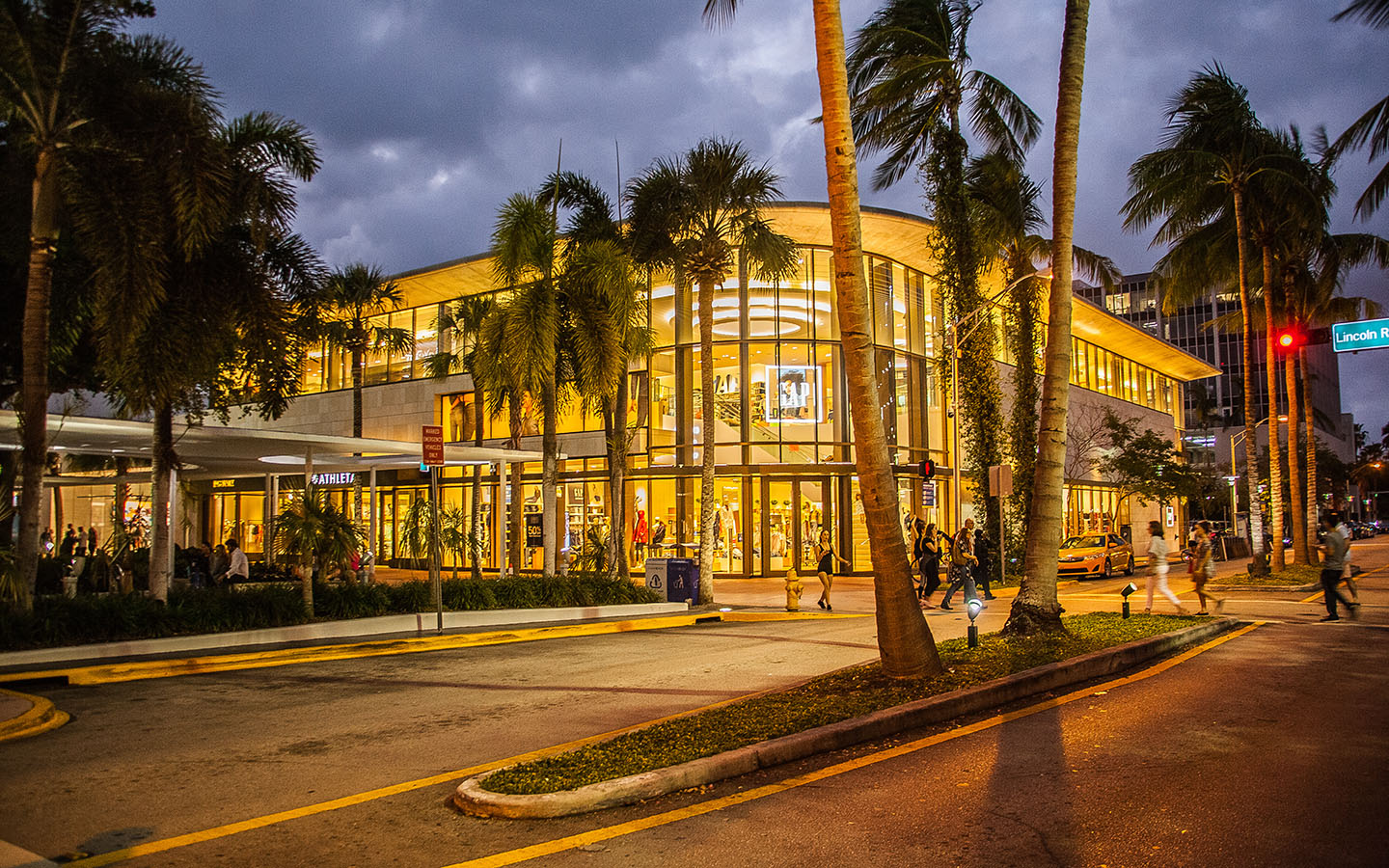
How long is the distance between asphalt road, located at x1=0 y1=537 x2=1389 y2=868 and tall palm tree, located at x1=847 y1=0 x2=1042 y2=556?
11.3 m

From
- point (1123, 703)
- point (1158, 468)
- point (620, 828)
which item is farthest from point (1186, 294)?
point (620, 828)

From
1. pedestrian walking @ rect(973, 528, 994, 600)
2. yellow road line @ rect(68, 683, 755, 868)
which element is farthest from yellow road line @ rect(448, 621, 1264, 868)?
pedestrian walking @ rect(973, 528, 994, 600)

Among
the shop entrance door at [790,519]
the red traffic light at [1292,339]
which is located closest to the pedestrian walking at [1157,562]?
the red traffic light at [1292,339]

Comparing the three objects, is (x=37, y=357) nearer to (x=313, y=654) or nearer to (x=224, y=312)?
(x=224, y=312)

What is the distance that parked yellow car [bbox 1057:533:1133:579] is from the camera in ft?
107

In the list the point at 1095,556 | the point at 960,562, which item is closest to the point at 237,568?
the point at 960,562

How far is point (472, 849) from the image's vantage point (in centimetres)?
527

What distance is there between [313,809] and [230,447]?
16231mm

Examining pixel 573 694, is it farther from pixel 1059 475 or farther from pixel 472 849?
pixel 1059 475

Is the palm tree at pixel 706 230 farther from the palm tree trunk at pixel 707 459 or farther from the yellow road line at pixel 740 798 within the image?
the yellow road line at pixel 740 798

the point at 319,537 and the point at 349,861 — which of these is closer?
the point at 349,861

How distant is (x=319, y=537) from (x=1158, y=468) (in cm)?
3928

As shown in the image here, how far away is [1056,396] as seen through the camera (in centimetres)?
1216

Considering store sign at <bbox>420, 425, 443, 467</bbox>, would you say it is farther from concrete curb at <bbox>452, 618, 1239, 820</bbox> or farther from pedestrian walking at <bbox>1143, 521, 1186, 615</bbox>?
pedestrian walking at <bbox>1143, 521, 1186, 615</bbox>
